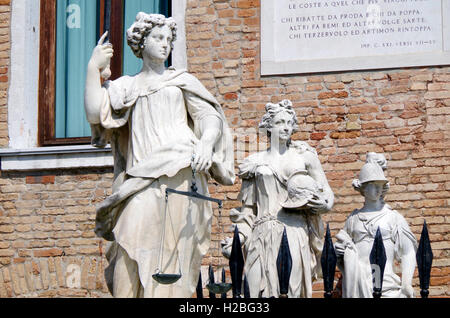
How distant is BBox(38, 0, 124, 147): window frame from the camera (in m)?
12.2

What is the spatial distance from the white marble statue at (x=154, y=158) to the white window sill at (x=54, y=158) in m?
3.72

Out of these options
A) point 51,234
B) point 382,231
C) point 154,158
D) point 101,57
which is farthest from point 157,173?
point 51,234

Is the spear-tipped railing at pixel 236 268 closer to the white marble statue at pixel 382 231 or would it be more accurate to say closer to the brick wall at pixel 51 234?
the white marble statue at pixel 382 231

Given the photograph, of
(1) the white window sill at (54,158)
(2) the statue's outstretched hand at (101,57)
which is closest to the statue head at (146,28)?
(2) the statue's outstretched hand at (101,57)

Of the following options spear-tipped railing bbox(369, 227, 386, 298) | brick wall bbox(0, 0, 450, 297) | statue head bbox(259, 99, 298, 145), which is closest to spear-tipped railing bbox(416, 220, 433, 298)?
spear-tipped railing bbox(369, 227, 386, 298)

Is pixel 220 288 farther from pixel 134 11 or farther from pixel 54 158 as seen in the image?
pixel 134 11

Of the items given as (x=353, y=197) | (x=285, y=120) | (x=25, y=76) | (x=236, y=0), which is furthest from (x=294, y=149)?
(x=25, y=76)

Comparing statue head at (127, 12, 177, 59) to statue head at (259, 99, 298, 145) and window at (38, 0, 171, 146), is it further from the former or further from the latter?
window at (38, 0, 171, 146)

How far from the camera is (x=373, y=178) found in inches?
372

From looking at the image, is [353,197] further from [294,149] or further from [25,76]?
[25,76]

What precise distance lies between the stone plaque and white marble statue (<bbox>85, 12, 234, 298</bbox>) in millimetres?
3569

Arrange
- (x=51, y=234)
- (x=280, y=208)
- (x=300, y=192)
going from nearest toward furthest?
(x=300, y=192), (x=280, y=208), (x=51, y=234)

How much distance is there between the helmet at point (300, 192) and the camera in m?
8.50

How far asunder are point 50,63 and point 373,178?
164 inches
